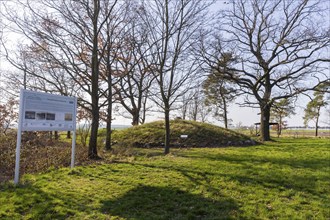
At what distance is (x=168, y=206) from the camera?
14.4 feet

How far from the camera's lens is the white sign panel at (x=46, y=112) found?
5.79 m

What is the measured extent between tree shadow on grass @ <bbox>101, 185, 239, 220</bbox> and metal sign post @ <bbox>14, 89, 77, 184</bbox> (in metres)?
2.67

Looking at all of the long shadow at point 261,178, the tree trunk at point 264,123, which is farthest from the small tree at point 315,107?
the long shadow at point 261,178

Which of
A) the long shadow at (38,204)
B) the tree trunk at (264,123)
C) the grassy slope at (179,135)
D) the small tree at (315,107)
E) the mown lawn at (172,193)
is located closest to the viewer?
the long shadow at (38,204)

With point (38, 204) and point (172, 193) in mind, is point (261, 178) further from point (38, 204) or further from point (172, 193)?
point (38, 204)

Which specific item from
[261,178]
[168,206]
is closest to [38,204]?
[168,206]

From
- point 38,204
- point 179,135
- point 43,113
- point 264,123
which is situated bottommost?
point 38,204

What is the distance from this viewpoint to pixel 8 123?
1328 centimetres

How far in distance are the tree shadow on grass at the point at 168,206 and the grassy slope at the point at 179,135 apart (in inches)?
331

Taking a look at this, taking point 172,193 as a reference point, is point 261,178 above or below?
above

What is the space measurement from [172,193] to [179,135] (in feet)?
30.0

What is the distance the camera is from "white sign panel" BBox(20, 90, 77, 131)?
5791mm

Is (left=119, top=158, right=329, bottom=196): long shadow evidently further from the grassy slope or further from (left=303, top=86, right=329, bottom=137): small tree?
(left=303, top=86, right=329, bottom=137): small tree

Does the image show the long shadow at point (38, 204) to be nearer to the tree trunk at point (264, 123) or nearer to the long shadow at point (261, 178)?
the long shadow at point (261, 178)
